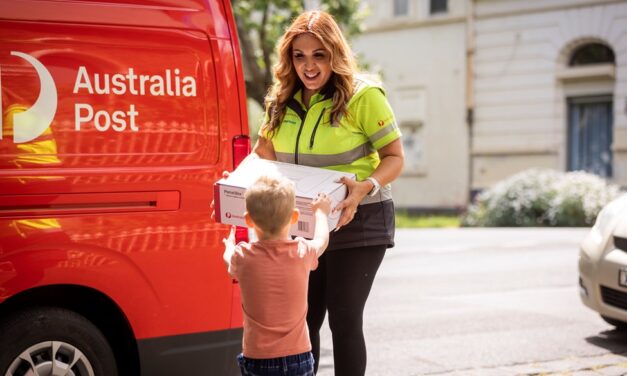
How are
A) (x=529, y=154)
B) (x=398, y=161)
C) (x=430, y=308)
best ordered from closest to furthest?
(x=398, y=161) → (x=430, y=308) → (x=529, y=154)

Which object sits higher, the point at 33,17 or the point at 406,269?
the point at 33,17

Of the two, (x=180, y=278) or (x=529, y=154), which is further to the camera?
(x=529, y=154)

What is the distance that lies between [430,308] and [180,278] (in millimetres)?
4458

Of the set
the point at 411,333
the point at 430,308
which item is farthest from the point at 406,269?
the point at 411,333

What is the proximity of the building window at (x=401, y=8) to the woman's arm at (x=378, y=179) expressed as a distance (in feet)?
77.4

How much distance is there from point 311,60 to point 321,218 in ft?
2.29

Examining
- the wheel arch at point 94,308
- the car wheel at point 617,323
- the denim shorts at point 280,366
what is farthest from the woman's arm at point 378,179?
the car wheel at point 617,323

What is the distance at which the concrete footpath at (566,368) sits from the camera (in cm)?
545

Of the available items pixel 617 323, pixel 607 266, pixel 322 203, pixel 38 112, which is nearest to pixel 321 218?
pixel 322 203

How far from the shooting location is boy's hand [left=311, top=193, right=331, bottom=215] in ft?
10.7

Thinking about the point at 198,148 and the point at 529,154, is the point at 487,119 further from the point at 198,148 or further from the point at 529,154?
the point at 198,148

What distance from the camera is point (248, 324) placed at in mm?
3092

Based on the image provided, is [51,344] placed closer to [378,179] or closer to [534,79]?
[378,179]

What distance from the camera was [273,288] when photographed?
3037 millimetres
